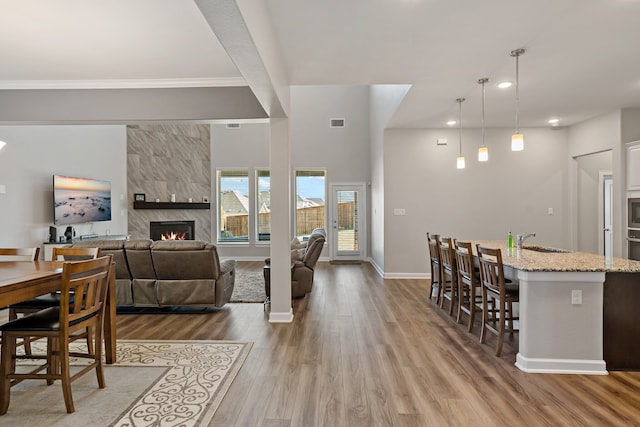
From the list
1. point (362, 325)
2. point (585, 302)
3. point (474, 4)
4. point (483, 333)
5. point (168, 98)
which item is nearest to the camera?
point (474, 4)

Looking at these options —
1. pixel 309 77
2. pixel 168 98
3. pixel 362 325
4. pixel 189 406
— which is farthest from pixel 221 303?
pixel 309 77

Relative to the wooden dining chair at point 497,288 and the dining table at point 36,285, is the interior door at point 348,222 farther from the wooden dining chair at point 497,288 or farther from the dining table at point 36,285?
the dining table at point 36,285

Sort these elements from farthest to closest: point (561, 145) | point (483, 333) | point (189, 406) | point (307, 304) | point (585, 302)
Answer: point (561, 145) < point (307, 304) < point (483, 333) < point (585, 302) < point (189, 406)

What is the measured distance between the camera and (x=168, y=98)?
4.65 m

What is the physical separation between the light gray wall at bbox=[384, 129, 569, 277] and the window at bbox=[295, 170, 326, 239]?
2992 millimetres

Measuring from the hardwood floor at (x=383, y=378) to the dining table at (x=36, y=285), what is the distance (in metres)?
0.78

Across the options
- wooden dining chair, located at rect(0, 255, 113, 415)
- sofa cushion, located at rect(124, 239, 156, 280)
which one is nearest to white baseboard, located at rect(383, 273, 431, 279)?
sofa cushion, located at rect(124, 239, 156, 280)

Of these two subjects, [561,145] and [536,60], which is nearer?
[536,60]

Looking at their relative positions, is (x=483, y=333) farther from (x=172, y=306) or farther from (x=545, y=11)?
(x=172, y=306)

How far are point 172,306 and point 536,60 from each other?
16.6ft

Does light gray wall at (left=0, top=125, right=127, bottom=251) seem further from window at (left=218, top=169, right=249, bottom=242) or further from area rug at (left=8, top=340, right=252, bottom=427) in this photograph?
area rug at (left=8, top=340, right=252, bottom=427)

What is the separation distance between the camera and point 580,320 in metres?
3.02

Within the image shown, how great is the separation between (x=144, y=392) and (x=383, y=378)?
1788 millimetres

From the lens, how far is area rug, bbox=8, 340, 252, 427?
2.35 m
